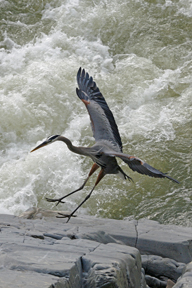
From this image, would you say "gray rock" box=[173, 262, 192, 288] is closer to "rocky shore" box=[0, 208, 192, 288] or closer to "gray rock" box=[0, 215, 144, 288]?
"rocky shore" box=[0, 208, 192, 288]

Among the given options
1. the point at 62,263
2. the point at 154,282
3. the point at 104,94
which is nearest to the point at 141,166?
the point at 154,282

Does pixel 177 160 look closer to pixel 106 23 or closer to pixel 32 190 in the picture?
pixel 32 190

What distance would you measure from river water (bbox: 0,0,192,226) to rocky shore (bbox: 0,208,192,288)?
4.89 feet

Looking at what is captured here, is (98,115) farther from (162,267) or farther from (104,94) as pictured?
(104,94)

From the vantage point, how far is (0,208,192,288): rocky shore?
2.71m

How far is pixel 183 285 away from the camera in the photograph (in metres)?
3.12

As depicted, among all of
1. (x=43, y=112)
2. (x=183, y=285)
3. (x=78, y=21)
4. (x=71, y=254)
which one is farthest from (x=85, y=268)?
(x=78, y=21)

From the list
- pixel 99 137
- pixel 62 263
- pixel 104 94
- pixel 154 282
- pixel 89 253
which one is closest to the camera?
pixel 62 263

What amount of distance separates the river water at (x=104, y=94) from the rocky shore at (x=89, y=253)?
1490mm

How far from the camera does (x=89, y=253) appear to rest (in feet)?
10.1

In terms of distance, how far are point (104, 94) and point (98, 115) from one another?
11.4ft

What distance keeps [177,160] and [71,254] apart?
4.06 metres

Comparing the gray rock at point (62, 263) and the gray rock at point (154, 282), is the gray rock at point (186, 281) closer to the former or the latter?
the gray rock at point (62, 263)

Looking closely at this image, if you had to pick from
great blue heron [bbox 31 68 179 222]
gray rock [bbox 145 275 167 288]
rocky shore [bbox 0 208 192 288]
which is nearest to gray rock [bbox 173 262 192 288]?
rocky shore [bbox 0 208 192 288]
